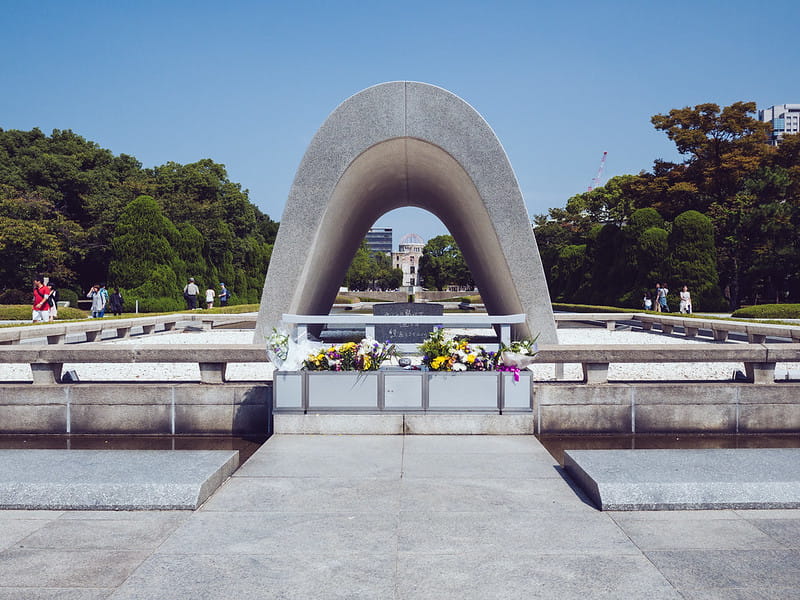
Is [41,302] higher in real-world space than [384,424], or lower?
higher

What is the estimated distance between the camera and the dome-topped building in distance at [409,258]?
435 feet

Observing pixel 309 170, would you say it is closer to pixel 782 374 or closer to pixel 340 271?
pixel 340 271

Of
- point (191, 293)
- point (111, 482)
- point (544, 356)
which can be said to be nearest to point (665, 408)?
point (544, 356)

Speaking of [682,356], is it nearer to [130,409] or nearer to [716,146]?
[130,409]

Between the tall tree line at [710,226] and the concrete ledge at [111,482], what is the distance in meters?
27.2

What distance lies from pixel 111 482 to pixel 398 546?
7.07ft

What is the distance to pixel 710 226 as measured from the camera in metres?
28.2

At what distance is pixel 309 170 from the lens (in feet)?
32.6

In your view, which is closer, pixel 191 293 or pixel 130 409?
pixel 130 409

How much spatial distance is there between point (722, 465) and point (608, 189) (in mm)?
48142

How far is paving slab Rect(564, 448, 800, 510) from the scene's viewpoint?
4.21m

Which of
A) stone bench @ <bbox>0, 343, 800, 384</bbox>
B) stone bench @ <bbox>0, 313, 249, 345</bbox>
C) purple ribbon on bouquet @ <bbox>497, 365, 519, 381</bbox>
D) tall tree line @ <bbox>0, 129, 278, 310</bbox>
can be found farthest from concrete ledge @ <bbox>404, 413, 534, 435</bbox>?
tall tree line @ <bbox>0, 129, 278, 310</bbox>

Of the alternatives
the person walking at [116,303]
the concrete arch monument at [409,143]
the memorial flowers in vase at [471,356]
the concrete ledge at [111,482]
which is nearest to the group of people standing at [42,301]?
the person walking at [116,303]

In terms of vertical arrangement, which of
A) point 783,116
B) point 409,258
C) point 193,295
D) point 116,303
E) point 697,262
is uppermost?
point 783,116
